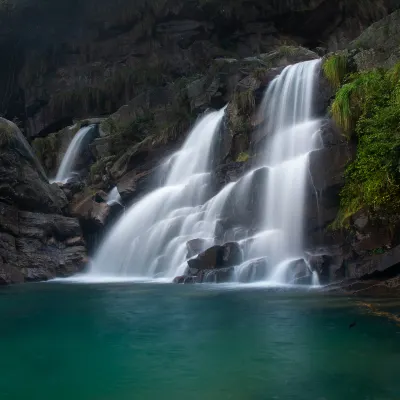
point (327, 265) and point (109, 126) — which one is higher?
point (109, 126)

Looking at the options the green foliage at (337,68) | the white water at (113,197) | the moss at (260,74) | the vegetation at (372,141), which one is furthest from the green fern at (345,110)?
the white water at (113,197)

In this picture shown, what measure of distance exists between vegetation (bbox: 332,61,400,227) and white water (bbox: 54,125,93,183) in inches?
856

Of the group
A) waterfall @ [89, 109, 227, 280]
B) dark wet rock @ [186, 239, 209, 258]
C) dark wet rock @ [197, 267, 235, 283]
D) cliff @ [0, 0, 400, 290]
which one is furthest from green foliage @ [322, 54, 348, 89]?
dark wet rock @ [197, 267, 235, 283]

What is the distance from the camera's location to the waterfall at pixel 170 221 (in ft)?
60.5

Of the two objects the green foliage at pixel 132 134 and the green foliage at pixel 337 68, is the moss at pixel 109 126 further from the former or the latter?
the green foliage at pixel 337 68

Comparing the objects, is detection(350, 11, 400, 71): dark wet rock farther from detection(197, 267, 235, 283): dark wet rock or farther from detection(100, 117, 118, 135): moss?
detection(100, 117, 118, 135): moss

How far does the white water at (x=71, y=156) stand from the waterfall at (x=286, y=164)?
16.1m

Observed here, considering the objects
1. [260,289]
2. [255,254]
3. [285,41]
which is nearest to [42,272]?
[255,254]

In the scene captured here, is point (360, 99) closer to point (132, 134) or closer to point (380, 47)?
point (380, 47)

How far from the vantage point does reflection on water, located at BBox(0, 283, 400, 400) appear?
5238 mm

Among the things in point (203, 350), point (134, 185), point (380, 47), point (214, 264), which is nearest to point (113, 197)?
point (134, 185)

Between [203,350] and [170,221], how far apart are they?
43.1 feet

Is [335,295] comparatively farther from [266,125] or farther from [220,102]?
[220,102]

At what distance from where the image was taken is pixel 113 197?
25.6m
